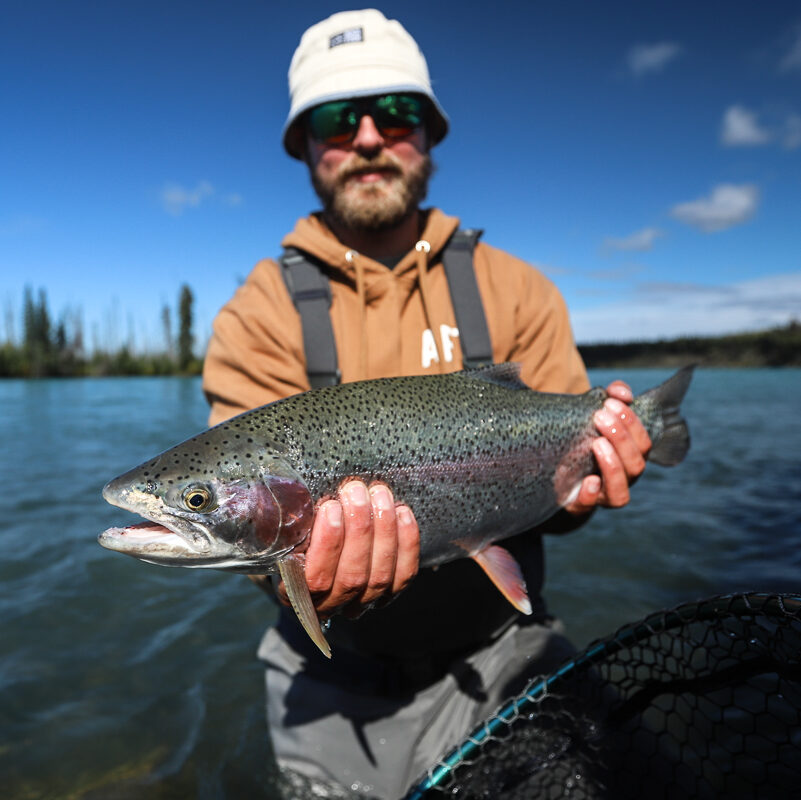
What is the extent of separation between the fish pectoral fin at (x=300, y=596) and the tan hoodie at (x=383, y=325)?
106 centimetres

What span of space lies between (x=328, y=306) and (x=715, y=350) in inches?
2937

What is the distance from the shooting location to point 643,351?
61219 mm

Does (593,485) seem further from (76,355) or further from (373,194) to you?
(76,355)

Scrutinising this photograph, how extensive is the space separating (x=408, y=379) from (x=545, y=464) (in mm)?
730

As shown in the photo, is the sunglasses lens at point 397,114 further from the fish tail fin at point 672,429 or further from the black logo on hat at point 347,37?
the fish tail fin at point 672,429

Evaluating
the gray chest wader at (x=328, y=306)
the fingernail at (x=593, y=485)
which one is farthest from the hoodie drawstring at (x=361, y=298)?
the fingernail at (x=593, y=485)

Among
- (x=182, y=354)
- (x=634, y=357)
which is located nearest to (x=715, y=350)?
(x=634, y=357)

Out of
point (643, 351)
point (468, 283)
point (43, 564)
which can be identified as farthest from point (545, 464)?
point (643, 351)

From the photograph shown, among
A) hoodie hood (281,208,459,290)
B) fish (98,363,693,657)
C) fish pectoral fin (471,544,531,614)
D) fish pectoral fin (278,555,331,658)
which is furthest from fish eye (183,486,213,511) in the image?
hoodie hood (281,208,459,290)

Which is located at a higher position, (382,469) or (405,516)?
(382,469)

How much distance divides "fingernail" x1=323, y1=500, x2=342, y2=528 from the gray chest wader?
0.92 m

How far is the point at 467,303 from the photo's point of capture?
9.88ft

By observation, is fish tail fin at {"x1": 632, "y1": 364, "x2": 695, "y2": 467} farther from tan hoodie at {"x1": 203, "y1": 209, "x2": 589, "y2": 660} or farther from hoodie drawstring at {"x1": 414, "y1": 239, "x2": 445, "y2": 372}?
hoodie drawstring at {"x1": 414, "y1": 239, "x2": 445, "y2": 372}

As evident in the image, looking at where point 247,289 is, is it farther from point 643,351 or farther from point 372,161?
point 643,351
